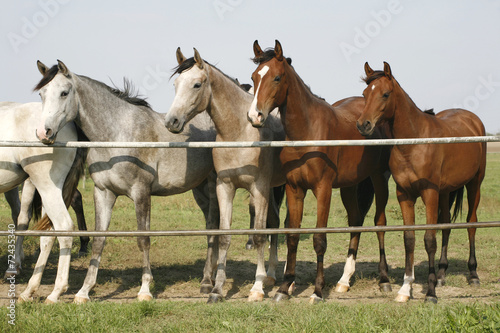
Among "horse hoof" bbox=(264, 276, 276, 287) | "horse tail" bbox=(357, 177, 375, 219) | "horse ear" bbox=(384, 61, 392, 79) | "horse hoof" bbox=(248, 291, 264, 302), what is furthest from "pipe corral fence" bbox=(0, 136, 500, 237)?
"horse tail" bbox=(357, 177, 375, 219)

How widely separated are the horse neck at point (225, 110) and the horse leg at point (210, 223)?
1.02m

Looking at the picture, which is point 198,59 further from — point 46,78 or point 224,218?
point 224,218

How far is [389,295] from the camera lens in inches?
227

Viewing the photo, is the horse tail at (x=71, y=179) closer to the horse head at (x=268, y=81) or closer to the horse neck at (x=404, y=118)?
the horse head at (x=268, y=81)

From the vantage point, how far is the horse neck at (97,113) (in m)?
5.57

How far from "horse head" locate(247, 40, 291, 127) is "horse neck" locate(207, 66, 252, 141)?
0.49 m

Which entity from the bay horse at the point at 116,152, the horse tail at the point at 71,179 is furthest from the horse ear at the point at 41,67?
the horse tail at the point at 71,179

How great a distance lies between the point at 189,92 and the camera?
542 cm

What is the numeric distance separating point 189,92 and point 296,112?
3.73 ft

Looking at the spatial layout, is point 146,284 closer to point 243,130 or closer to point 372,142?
point 243,130

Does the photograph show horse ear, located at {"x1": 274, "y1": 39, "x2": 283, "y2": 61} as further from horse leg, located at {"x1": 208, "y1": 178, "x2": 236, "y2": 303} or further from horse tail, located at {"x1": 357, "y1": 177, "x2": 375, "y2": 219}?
horse tail, located at {"x1": 357, "y1": 177, "x2": 375, "y2": 219}

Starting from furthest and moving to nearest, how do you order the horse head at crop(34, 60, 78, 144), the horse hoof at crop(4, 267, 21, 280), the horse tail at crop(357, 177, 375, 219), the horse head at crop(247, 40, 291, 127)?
the horse tail at crop(357, 177, 375, 219) → the horse head at crop(247, 40, 291, 127) → the horse head at crop(34, 60, 78, 144) → the horse hoof at crop(4, 267, 21, 280)

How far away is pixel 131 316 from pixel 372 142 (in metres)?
2.62

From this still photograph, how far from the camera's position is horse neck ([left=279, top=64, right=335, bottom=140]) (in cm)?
548
